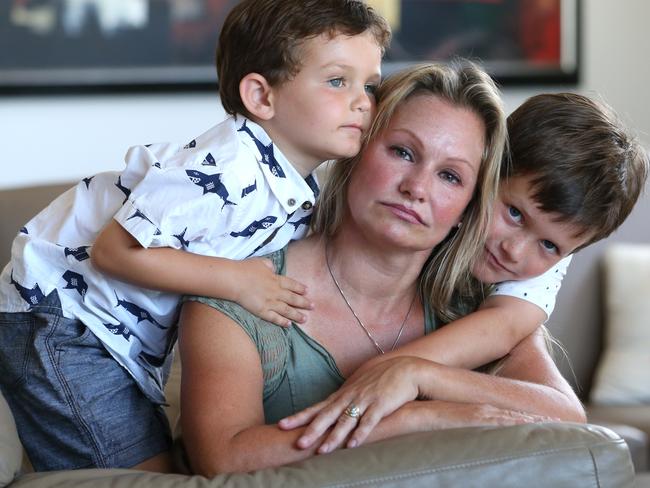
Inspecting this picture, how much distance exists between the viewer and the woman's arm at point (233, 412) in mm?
1536

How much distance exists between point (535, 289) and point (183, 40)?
209 cm

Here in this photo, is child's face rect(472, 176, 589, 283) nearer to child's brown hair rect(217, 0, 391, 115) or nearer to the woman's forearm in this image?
the woman's forearm

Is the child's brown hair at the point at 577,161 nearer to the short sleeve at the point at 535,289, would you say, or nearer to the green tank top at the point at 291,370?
the short sleeve at the point at 535,289

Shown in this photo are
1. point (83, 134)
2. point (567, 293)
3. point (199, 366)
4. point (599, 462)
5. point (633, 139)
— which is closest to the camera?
point (599, 462)

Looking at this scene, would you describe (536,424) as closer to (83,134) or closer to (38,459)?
(38,459)

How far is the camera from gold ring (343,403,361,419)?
156cm

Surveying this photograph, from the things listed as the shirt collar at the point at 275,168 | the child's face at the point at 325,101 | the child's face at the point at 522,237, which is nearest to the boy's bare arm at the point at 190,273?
the shirt collar at the point at 275,168

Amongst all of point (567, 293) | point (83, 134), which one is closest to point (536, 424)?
point (567, 293)

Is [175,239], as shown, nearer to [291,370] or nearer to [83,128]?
[291,370]

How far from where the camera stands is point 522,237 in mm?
1871

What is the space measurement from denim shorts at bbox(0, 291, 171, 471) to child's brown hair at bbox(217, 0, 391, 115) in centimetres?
49

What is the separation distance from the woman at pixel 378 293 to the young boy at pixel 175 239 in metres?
Result: 0.06

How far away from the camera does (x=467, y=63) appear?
1.92 m

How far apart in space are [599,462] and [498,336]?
0.45 metres
